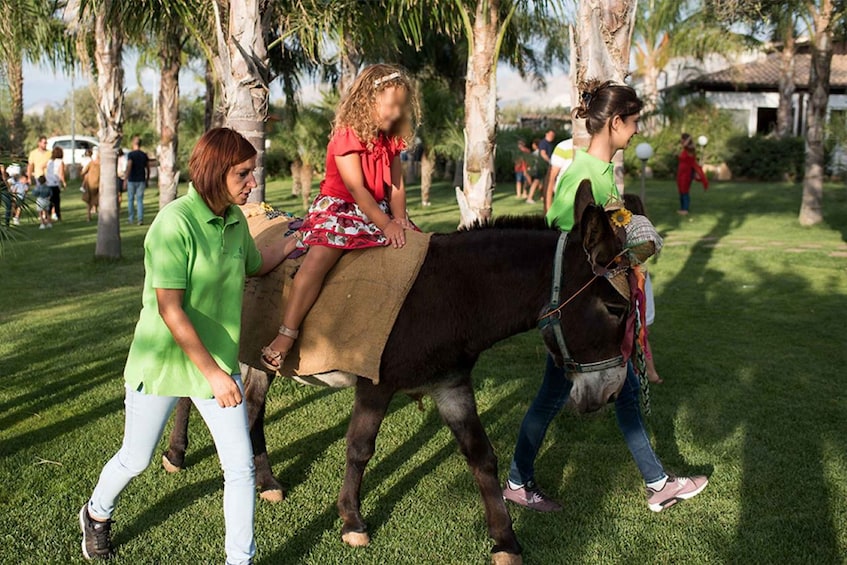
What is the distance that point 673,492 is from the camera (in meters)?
4.46

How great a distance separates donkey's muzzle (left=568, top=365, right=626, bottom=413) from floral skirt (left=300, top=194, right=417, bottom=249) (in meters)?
1.14

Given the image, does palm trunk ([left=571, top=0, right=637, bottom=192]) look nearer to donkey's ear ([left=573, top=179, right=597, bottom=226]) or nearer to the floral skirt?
donkey's ear ([left=573, top=179, right=597, bottom=226])

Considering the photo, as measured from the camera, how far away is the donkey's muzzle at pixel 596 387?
12.0 feet

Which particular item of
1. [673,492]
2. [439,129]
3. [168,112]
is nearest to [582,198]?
[673,492]

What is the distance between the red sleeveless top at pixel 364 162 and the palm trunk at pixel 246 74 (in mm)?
3514

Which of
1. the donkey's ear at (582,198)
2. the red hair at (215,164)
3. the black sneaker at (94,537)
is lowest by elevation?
the black sneaker at (94,537)

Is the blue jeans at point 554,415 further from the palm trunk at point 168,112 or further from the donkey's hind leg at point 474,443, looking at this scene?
the palm trunk at point 168,112

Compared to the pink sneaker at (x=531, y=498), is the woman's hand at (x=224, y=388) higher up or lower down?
higher up

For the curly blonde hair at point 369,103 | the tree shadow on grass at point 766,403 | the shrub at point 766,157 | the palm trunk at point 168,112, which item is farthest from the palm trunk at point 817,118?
the curly blonde hair at point 369,103

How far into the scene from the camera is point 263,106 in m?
7.55

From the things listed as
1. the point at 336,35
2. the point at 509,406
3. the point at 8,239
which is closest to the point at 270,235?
the point at 8,239

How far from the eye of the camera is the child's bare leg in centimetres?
387

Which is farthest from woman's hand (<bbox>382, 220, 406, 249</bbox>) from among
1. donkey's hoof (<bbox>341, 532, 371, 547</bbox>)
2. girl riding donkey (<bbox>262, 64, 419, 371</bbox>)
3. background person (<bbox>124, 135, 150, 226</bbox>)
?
background person (<bbox>124, 135, 150, 226</bbox>)

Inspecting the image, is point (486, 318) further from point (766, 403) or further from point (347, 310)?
point (766, 403)
